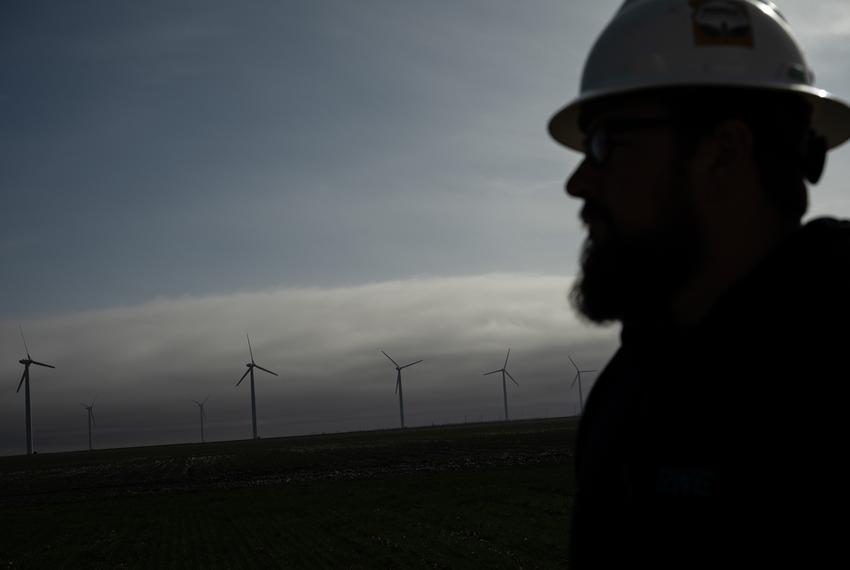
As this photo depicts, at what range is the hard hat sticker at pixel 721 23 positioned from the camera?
3.05 m

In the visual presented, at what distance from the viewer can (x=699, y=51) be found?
304 cm

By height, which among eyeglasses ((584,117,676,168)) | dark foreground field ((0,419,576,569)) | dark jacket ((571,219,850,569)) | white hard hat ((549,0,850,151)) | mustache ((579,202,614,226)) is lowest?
dark foreground field ((0,419,576,569))

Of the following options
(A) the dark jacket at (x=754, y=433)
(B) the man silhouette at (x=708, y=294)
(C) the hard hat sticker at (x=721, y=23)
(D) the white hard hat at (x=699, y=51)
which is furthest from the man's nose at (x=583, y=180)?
(A) the dark jacket at (x=754, y=433)

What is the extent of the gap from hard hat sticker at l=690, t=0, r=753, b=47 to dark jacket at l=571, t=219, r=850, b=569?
79cm

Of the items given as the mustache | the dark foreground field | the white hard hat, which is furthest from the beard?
the dark foreground field

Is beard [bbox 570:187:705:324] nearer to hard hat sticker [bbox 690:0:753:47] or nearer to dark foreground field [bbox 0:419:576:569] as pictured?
hard hat sticker [bbox 690:0:753:47]

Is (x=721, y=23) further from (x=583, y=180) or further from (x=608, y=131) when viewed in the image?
(x=583, y=180)

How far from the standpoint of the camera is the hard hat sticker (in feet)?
10.0

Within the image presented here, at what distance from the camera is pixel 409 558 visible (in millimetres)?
25031

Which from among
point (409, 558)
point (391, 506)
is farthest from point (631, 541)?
point (391, 506)

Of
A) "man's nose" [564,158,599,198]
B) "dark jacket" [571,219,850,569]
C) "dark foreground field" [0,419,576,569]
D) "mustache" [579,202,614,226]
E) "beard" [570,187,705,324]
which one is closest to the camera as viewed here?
"dark jacket" [571,219,850,569]

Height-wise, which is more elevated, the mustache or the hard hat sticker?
the hard hat sticker

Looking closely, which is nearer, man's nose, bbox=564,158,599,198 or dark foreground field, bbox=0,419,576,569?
man's nose, bbox=564,158,599,198

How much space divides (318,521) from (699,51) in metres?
35.3
